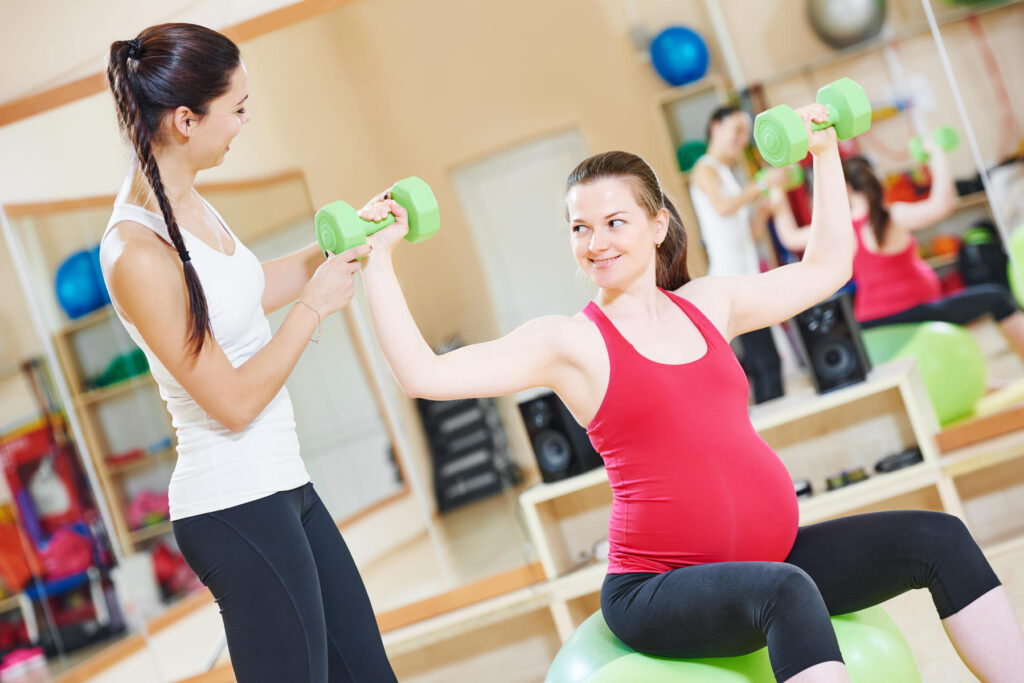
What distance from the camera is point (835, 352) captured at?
309 cm

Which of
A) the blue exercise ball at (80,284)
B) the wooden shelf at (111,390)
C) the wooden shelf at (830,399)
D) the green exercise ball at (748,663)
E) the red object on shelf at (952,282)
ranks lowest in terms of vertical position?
the green exercise ball at (748,663)

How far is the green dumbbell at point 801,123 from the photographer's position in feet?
5.61

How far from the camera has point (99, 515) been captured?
4.24 metres

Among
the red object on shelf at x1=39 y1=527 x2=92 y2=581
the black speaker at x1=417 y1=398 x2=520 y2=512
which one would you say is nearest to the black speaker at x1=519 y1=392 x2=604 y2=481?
the black speaker at x1=417 y1=398 x2=520 y2=512

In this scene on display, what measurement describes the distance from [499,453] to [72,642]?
2106 millimetres

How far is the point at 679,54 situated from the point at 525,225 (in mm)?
1002

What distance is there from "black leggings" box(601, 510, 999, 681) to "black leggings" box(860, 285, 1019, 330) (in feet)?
7.46

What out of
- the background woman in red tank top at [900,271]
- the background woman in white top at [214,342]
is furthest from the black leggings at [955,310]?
the background woman in white top at [214,342]

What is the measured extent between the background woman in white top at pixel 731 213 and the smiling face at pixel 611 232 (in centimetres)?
203

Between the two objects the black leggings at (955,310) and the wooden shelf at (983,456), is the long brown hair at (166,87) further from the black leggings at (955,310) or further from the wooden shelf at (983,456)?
the black leggings at (955,310)

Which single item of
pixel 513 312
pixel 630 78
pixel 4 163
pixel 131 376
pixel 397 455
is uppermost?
pixel 4 163

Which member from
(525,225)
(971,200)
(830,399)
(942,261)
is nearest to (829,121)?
(830,399)

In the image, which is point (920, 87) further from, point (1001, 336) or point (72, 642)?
point (72, 642)

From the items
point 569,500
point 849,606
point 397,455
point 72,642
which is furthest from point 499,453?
point 849,606
